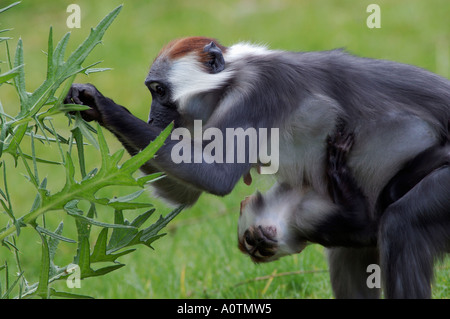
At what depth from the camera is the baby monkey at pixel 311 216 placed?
3.90m

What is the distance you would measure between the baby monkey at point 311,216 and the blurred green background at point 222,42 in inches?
6.5

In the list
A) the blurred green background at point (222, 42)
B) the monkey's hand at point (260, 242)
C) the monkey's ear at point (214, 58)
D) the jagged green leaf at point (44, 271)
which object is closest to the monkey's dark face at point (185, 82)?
the monkey's ear at point (214, 58)

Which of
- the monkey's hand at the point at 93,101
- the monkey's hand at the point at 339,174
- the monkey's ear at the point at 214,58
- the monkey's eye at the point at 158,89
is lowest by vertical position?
the monkey's hand at the point at 339,174

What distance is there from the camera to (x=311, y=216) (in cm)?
399

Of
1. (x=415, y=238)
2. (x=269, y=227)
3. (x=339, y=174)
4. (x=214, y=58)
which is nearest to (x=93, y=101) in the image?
(x=214, y=58)

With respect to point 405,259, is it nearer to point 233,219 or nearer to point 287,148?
point 287,148

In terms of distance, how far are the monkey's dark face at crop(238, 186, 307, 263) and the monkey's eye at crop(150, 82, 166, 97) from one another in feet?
2.77

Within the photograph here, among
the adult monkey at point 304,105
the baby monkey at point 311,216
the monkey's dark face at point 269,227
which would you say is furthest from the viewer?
the monkey's dark face at point 269,227

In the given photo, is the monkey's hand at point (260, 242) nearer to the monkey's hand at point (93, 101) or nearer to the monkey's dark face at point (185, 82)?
the monkey's dark face at point (185, 82)

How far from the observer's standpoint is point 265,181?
4227 mm

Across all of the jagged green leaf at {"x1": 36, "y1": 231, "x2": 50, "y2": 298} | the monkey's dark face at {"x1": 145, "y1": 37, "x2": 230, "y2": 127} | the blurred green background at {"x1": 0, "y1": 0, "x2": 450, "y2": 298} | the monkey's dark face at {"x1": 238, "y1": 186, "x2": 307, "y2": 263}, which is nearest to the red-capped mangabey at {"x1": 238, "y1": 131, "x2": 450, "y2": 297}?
the monkey's dark face at {"x1": 238, "y1": 186, "x2": 307, "y2": 263}

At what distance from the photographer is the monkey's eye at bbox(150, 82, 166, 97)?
13.0 ft
